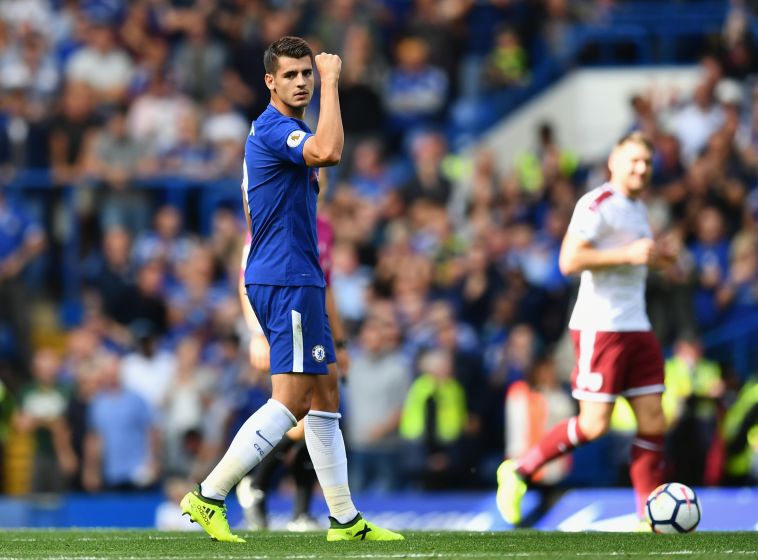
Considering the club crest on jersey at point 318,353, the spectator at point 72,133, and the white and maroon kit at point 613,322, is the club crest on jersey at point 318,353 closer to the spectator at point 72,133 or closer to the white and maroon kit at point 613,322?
the white and maroon kit at point 613,322

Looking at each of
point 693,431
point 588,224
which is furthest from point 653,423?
point 693,431

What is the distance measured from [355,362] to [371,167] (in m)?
3.66

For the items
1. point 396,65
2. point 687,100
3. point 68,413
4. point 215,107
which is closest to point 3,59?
point 215,107

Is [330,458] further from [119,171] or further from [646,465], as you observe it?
[119,171]

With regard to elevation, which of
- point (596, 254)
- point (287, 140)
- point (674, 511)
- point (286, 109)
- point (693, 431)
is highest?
point (286, 109)

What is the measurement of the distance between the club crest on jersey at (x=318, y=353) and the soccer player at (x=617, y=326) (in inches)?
79.3

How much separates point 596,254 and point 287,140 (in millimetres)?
2290

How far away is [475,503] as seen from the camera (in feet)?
42.7

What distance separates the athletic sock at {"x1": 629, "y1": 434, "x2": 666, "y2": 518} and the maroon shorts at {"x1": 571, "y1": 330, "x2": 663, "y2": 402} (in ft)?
0.89

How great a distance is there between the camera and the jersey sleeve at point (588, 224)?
9.35 m

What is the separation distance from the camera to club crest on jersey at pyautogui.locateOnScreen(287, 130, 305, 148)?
770 centimetres

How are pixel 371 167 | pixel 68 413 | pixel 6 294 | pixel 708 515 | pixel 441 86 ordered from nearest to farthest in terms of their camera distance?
pixel 708 515, pixel 68 413, pixel 6 294, pixel 371 167, pixel 441 86

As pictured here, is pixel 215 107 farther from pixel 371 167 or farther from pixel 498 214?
pixel 498 214

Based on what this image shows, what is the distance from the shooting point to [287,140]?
774 cm
